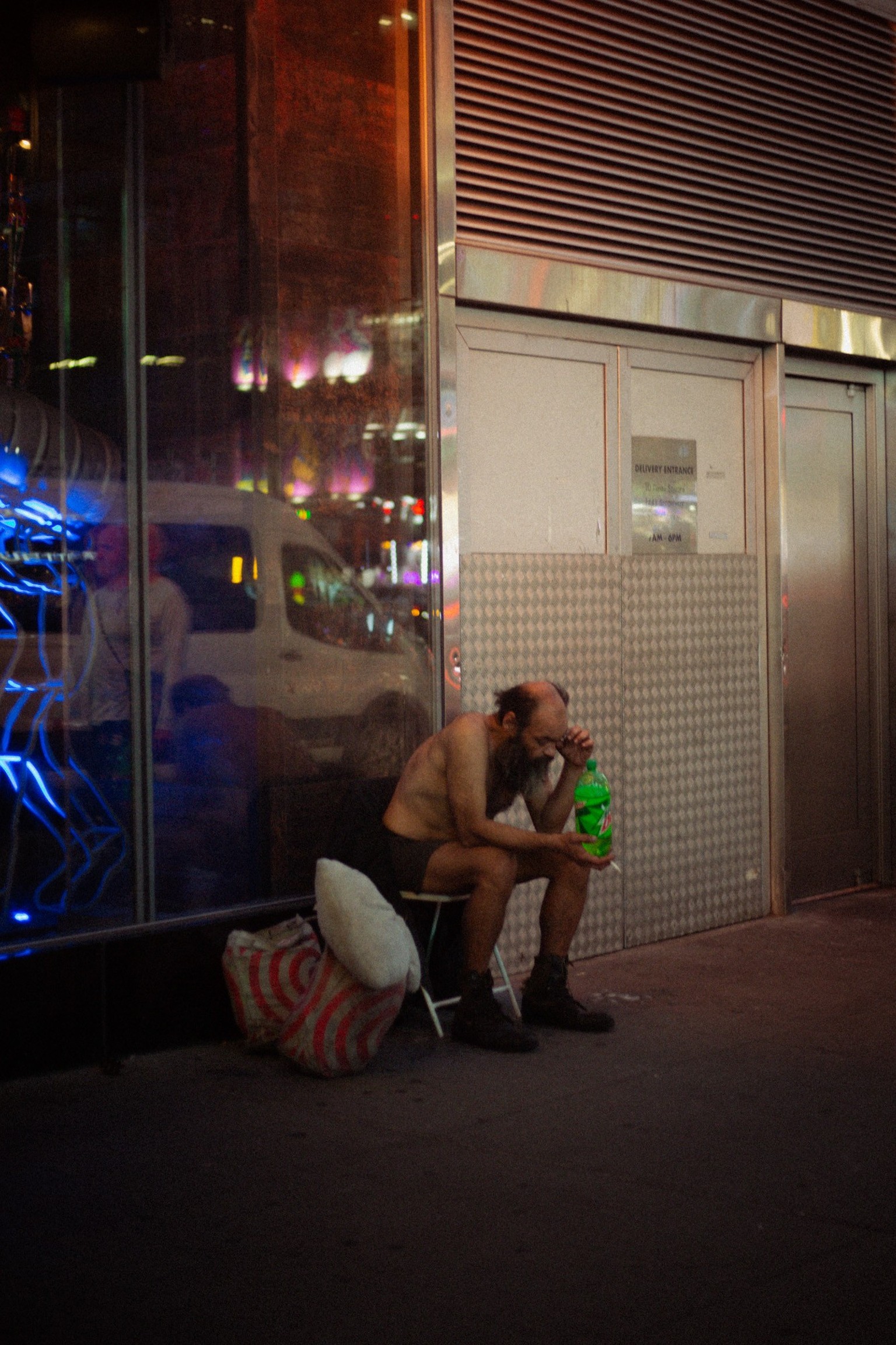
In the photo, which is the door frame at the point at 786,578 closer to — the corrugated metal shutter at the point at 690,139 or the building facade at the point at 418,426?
the building facade at the point at 418,426

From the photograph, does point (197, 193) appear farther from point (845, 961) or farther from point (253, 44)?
point (845, 961)

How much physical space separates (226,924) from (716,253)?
4.00 metres

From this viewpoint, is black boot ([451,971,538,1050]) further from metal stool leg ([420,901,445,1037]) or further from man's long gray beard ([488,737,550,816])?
man's long gray beard ([488,737,550,816])

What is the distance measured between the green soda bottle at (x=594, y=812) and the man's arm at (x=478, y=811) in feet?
0.84

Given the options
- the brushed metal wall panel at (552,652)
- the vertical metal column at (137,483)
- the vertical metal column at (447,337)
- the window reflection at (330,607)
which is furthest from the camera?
the brushed metal wall panel at (552,652)

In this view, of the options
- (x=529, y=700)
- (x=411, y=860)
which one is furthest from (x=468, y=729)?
(x=411, y=860)

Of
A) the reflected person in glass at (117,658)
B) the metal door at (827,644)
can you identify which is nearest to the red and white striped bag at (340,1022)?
A: the reflected person in glass at (117,658)

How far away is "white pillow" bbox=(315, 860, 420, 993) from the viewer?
15.8 feet

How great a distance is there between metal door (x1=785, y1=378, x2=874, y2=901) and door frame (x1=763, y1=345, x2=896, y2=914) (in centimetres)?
5

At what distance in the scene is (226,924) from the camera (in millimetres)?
5434

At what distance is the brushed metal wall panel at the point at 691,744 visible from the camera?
6961 millimetres

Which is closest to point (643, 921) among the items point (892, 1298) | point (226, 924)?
point (226, 924)

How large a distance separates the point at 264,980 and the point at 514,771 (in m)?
1.14

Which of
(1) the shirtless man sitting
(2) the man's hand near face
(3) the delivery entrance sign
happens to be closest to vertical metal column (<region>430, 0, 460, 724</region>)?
(1) the shirtless man sitting
